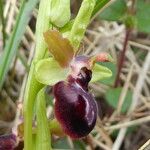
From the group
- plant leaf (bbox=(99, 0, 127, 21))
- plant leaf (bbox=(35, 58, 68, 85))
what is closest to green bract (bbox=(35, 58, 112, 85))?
plant leaf (bbox=(35, 58, 68, 85))

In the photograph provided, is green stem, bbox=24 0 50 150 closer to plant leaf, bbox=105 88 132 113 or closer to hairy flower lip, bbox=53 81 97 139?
hairy flower lip, bbox=53 81 97 139

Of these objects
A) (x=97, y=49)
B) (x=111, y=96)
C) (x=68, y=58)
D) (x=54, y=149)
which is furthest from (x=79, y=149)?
(x=68, y=58)

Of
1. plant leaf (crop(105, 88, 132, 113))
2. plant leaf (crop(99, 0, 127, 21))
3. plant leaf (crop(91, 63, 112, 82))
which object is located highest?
plant leaf (crop(91, 63, 112, 82))

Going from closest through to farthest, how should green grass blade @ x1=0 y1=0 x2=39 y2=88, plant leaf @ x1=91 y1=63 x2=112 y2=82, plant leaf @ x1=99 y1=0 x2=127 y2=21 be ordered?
plant leaf @ x1=91 y1=63 x2=112 y2=82 < green grass blade @ x1=0 y1=0 x2=39 y2=88 < plant leaf @ x1=99 y1=0 x2=127 y2=21

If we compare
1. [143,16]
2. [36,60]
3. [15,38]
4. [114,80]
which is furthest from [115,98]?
[36,60]

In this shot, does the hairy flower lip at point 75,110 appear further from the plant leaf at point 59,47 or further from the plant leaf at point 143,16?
the plant leaf at point 143,16

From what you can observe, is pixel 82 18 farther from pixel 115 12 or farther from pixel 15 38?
pixel 115 12

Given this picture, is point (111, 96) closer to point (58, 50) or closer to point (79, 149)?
point (79, 149)
